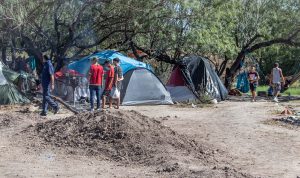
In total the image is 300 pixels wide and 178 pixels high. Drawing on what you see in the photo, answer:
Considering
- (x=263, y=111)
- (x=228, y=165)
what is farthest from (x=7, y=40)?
(x=228, y=165)

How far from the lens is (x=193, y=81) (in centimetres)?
2477

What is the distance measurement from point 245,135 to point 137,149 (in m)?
3.81

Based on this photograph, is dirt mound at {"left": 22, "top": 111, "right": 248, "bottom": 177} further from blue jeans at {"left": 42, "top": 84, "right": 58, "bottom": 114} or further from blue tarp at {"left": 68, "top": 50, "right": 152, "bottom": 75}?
blue tarp at {"left": 68, "top": 50, "right": 152, "bottom": 75}

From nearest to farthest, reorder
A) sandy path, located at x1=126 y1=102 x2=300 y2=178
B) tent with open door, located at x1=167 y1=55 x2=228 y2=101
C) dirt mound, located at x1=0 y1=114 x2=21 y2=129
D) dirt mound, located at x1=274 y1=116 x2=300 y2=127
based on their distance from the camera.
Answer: sandy path, located at x1=126 y1=102 x2=300 y2=178
dirt mound, located at x1=0 y1=114 x2=21 y2=129
dirt mound, located at x1=274 y1=116 x2=300 y2=127
tent with open door, located at x1=167 y1=55 x2=228 y2=101

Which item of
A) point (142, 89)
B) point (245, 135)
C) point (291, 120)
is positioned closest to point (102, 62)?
point (142, 89)

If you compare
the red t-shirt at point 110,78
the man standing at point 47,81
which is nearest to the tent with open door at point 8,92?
the red t-shirt at point 110,78

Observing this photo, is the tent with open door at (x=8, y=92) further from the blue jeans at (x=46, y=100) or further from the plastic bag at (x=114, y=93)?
the blue jeans at (x=46, y=100)

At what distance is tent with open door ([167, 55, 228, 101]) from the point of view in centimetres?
2406

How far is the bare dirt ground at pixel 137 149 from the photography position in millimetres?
9422

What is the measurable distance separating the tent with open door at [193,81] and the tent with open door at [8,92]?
613 centimetres

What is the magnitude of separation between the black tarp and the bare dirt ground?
9.35m

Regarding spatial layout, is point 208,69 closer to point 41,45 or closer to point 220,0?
point 220,0

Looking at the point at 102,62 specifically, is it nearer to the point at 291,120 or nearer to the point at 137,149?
the point at 291,120

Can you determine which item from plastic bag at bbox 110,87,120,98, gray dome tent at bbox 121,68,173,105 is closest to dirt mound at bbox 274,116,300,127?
plastic bag at bbox 110,87,120,98
